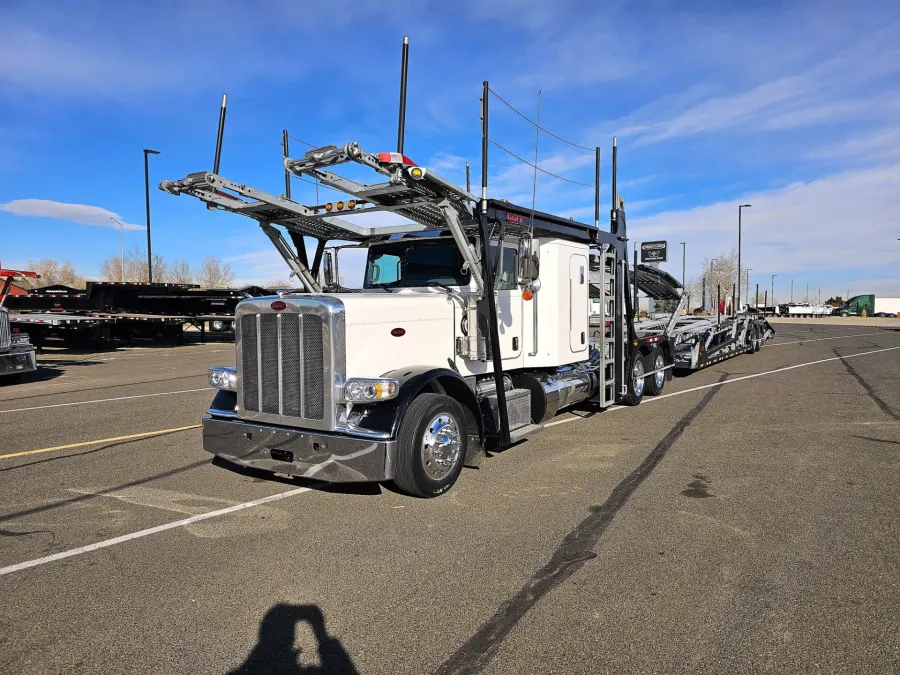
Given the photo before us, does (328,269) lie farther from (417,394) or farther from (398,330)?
(417,394)

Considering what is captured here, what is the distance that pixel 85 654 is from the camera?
2.84m

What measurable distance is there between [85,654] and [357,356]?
8.35 ft

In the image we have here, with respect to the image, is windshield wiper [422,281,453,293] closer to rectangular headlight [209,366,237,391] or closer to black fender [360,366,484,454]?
black fender [360,366,484,454]

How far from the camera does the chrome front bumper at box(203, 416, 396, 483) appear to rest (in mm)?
4461

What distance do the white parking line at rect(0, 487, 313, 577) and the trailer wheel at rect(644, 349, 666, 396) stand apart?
21.4 feet

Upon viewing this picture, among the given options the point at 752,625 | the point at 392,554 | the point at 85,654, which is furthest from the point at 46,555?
the point at 752,625

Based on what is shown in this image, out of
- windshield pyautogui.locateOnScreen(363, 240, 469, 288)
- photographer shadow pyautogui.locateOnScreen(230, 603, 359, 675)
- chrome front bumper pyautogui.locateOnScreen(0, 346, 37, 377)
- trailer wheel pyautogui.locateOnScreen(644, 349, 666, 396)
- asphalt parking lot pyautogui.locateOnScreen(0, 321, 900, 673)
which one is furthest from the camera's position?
chrome front bumper pyautogui.locateOnScreen(0, 346, 37, 377)

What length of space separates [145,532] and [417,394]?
2.14 m

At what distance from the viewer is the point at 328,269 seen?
6.79 meters

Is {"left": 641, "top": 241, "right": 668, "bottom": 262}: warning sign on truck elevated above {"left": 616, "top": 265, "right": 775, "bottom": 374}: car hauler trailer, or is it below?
above

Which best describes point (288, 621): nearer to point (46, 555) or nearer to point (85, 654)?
point (85, 654)

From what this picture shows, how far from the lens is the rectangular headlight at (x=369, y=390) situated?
4.55 meters

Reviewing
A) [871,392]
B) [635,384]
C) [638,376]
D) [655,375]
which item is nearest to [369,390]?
[635,384]

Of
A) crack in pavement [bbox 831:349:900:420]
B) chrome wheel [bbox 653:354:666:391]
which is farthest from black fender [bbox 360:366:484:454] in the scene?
crack in pavement [bbox 831:349:900:420]
